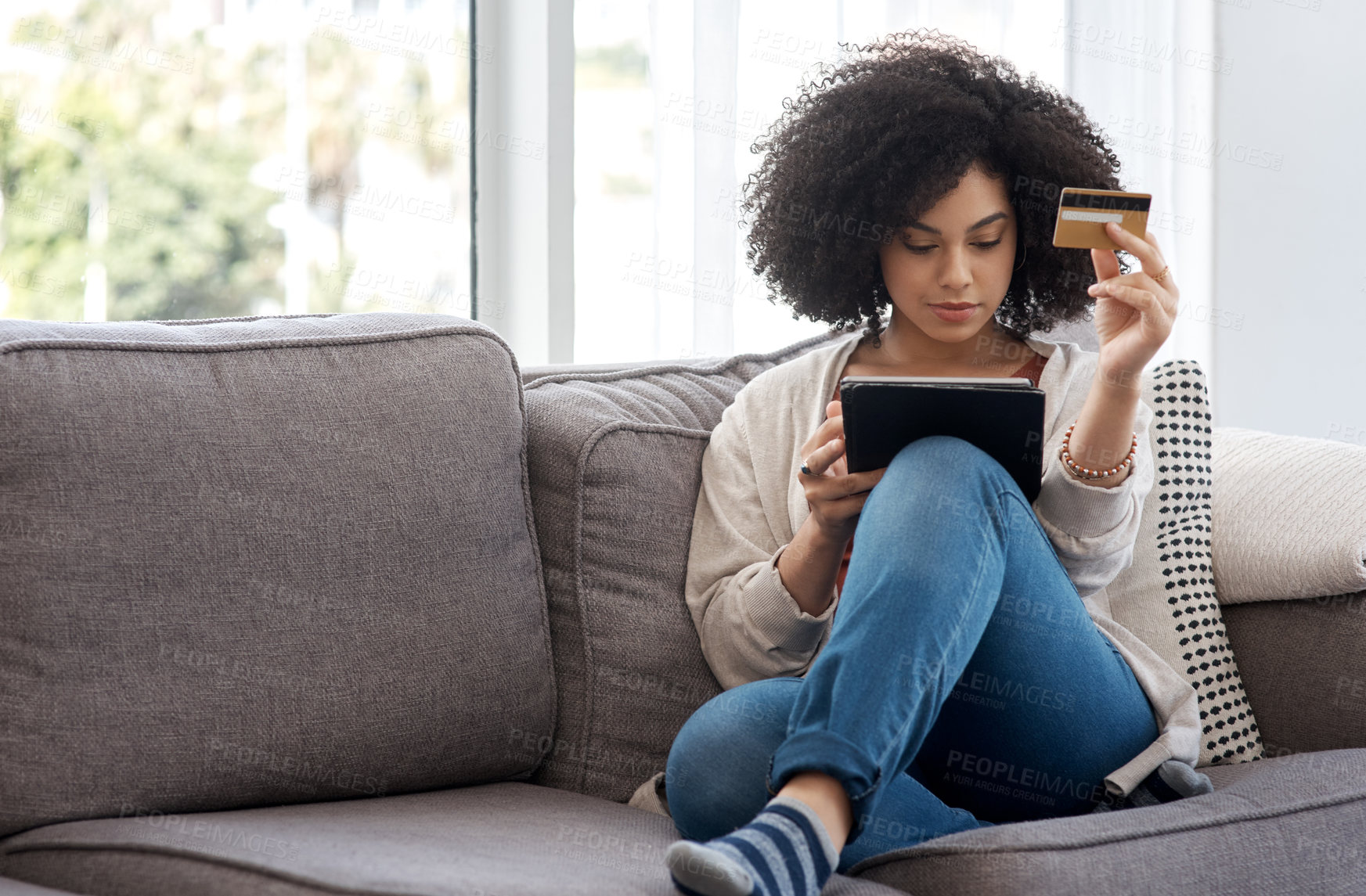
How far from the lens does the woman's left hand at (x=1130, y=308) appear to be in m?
1.22

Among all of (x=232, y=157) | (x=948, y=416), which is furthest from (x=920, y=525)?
(x=232, y=157)

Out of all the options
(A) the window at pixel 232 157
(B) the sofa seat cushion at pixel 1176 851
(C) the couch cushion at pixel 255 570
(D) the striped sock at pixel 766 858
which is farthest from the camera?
(A) the window at pixel 232 157

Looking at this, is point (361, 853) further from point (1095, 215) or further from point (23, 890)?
point (1095, 215)

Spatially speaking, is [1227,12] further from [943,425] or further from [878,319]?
[943,425]

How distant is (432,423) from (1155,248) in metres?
0.76

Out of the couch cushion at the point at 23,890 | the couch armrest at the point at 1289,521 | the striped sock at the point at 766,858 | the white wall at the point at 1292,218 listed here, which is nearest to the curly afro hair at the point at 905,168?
the couch armrest at the point at 1289,521

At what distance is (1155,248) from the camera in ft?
4.16

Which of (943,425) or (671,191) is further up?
(671,191)

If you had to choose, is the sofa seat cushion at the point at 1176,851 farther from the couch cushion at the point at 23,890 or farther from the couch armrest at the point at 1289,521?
the couch cushion at the point at 23,890

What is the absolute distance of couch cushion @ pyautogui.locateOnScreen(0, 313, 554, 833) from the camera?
1.07 meters

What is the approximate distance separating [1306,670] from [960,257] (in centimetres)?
57

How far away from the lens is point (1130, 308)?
50.6 inches

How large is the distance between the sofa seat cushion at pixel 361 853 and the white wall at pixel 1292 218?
6.86ft

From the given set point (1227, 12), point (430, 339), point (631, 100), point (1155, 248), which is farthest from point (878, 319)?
point (1227, 12)
